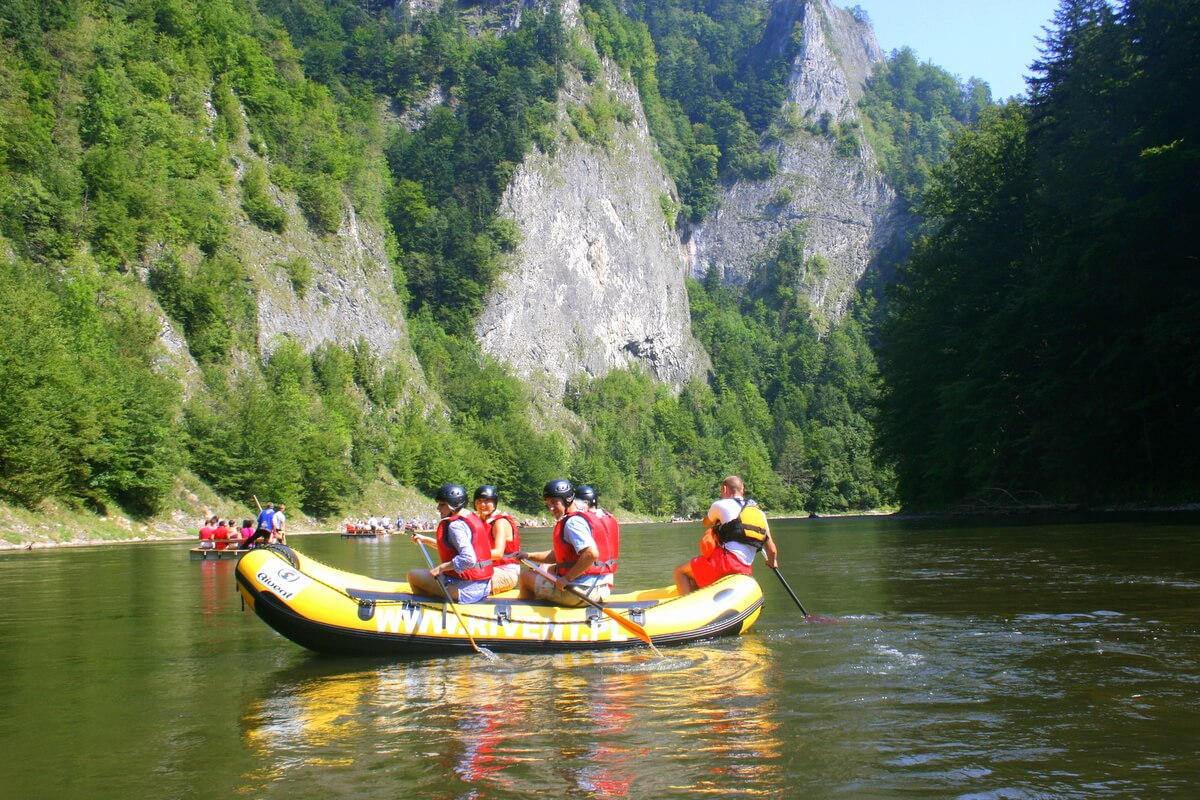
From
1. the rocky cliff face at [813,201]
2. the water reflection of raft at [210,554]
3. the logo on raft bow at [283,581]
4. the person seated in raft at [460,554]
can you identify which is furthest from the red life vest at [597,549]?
the rocky cliff face at [813,201]

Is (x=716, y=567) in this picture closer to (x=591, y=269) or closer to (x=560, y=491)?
(x=560, y=491)

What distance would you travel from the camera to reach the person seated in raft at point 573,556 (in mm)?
10047

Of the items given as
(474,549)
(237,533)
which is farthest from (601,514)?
(237,533)

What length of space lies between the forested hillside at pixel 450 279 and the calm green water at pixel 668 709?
57.2 ft

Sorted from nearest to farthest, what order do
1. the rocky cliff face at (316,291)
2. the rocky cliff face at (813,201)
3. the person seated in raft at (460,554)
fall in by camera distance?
the person seated in raft at (460,554)
the rocky cliff face at (316,291)
the rocky cliff face at (813,201)

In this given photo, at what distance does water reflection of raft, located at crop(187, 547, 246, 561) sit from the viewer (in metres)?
25.8

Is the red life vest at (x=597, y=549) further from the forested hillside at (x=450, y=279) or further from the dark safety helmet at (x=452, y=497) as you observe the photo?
the forested hillside at (x=450, y=279)

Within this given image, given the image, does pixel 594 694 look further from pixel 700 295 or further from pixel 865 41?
pixel 865 41

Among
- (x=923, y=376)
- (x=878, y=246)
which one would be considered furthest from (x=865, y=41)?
(x=923, y=376)

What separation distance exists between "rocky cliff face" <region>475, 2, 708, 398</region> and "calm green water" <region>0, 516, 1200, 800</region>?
78631mm

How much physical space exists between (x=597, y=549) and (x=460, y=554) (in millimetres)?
1425

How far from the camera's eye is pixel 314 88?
83.2 metres

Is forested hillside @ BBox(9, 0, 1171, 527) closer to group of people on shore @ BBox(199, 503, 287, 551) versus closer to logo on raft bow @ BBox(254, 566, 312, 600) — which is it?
group of people on shore @ BBox(199, 503, 287, 551)

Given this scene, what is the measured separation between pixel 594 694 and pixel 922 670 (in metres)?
2.75
